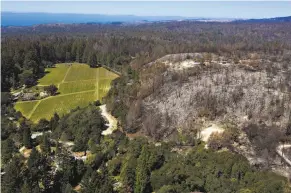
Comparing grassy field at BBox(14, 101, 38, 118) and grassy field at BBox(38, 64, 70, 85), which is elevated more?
grassy field at BBox(38, 64, 70, 85)

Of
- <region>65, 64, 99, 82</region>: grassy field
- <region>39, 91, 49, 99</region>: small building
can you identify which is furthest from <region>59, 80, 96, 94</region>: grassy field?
<region>39, 91, 49, 99</region>: small building

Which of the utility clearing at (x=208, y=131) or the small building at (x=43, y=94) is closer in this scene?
the utility clearing at (x=208, y=131)

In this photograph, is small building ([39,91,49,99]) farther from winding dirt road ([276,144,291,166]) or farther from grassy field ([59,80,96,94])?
winding dirt road ([276,144,291,166])

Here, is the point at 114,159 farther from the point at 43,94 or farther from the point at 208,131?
the point at 43,94

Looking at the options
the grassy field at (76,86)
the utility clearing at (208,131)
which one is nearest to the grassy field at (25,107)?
the grassy field at (76,86)

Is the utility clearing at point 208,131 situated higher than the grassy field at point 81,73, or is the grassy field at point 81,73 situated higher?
the grassy field at point 81,73

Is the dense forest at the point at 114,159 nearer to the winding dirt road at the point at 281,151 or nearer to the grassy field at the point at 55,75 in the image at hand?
the winding dirt road at the point at 281,151

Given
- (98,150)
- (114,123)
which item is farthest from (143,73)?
(98,150)

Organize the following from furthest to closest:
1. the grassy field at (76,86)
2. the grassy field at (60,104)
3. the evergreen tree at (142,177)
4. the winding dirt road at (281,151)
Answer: the grassy field at (76,86), the grassy field at (60,104), the winding dirt road at (281,151), the evergreen tree at (142,177)

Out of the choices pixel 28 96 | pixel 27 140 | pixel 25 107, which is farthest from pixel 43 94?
pixel 27 140
